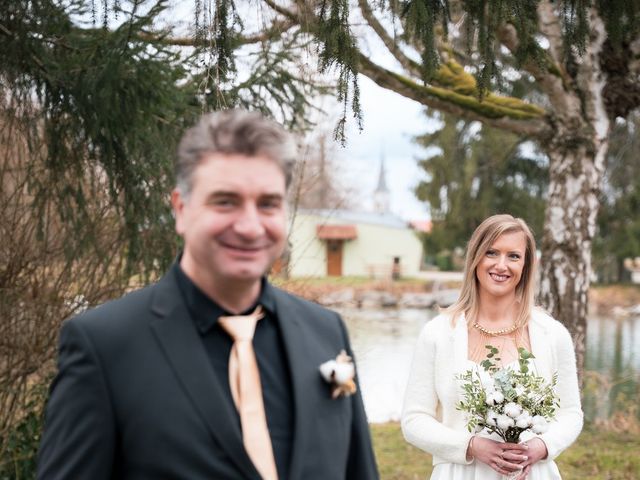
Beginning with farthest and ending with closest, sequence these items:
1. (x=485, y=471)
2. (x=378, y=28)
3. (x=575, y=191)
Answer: (x=575, y=191) < (x=378, y=28) < (x=485, y=471)

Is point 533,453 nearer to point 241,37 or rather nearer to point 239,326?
point 239,326

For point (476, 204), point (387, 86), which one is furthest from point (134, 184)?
point (476, 204)

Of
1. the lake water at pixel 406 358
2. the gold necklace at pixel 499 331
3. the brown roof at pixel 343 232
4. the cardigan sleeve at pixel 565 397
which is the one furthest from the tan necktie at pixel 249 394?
the brown roof at pixel 343 232

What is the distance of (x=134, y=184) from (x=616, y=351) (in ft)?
55.6

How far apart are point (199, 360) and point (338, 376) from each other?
0.32 metres

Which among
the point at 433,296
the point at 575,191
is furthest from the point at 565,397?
the point at 433,296

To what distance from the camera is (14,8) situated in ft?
16.1

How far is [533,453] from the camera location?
4035mm

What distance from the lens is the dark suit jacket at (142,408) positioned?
1.83 meters

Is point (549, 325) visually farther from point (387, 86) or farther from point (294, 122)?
point (387, 86)

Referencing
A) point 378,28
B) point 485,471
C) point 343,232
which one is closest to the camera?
point 485,471

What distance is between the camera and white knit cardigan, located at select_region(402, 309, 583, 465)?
4219mm

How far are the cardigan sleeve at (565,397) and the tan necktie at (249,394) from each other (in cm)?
250

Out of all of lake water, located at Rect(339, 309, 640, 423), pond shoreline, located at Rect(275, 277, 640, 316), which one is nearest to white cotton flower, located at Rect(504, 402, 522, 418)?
lake water, located at Rect(339, 309, 640, 423)
